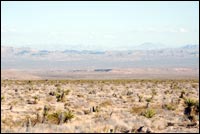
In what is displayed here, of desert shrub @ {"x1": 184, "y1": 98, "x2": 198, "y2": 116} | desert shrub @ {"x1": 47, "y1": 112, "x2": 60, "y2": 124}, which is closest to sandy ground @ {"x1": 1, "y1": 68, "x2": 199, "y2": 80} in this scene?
desert shrub @ {"x1": 184, "y1": 98, "x2": 198, "y2": 116}

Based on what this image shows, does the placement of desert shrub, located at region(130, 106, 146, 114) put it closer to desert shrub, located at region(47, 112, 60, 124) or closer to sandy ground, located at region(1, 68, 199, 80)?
desert shrub, located at region(47, 112, 60, 124)

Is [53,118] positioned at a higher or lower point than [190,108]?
lower

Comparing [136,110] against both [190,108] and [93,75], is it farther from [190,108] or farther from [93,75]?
[93,75]

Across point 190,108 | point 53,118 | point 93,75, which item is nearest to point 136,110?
point 190,108

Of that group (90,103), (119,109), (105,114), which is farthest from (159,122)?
(90,103)

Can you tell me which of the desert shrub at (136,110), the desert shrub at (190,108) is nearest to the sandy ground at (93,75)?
the desert shrub at (136,110)

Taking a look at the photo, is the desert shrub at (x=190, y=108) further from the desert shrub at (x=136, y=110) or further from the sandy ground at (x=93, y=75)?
the sandy ground at (x=93, y=75)

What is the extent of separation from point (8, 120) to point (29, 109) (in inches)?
154

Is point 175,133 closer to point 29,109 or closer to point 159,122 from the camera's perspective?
point 159,122

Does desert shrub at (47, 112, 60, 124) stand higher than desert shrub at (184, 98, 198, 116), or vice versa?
desert shrub at (184, 98, 198, 116)

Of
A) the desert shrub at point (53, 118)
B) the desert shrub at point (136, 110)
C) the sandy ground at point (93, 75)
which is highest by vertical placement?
the sandy ground at point (93, 75)

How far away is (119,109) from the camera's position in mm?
22172

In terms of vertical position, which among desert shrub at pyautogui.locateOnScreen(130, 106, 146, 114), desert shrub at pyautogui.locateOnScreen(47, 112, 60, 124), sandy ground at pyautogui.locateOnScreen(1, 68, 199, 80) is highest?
sandy ground at pyautogui.locateOnScreen(1, 68, 199, 80)

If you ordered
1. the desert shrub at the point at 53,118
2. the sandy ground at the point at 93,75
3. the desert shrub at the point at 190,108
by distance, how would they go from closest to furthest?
the desert shrub at the point at 53,118
the desert shrub at the point at 190,108
the sandy ground at the point at 93,75
